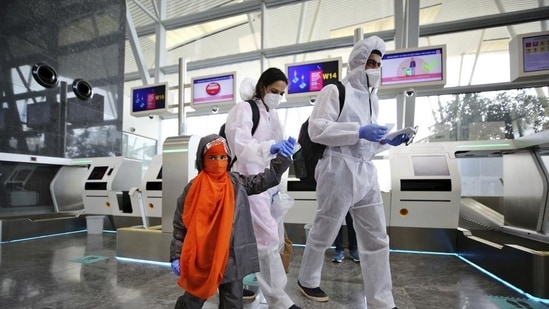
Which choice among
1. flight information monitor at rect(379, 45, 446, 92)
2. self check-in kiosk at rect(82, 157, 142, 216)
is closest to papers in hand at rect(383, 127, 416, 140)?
flight information monitor at rect(379, 45, 446, 92)

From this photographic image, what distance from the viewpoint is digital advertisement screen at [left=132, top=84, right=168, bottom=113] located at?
633cm

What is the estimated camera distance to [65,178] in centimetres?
607

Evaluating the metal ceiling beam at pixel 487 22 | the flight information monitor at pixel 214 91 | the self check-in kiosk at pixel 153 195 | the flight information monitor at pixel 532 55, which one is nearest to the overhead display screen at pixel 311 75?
the flight information monitor at pixel 214 91

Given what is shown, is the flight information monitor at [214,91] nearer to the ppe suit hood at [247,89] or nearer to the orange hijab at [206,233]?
the ppe suit hood at [247,89]

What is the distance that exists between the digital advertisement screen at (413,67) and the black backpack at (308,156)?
2804mm

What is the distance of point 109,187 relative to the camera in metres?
5.10

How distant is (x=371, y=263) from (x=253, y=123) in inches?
41.8

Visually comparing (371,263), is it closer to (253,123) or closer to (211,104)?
(253,123)

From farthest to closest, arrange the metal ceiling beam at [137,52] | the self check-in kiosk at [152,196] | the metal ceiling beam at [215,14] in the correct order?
the metal ceiling beam at [137,52]
the metal ceiling beam at [215,14]
the self check-in kiosk at [152,196]

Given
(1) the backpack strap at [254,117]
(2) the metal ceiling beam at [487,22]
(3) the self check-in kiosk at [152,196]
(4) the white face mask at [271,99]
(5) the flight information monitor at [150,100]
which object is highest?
(2) the metal ceiling beam at [487,22]

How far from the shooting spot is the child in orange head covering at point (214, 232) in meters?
1.40

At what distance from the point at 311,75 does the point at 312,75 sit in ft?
0.05

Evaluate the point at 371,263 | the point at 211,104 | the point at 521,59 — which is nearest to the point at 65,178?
the point at 211,104

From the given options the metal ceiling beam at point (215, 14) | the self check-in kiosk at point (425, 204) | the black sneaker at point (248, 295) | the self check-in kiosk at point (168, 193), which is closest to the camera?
the black sneaker at point (248, 295)
